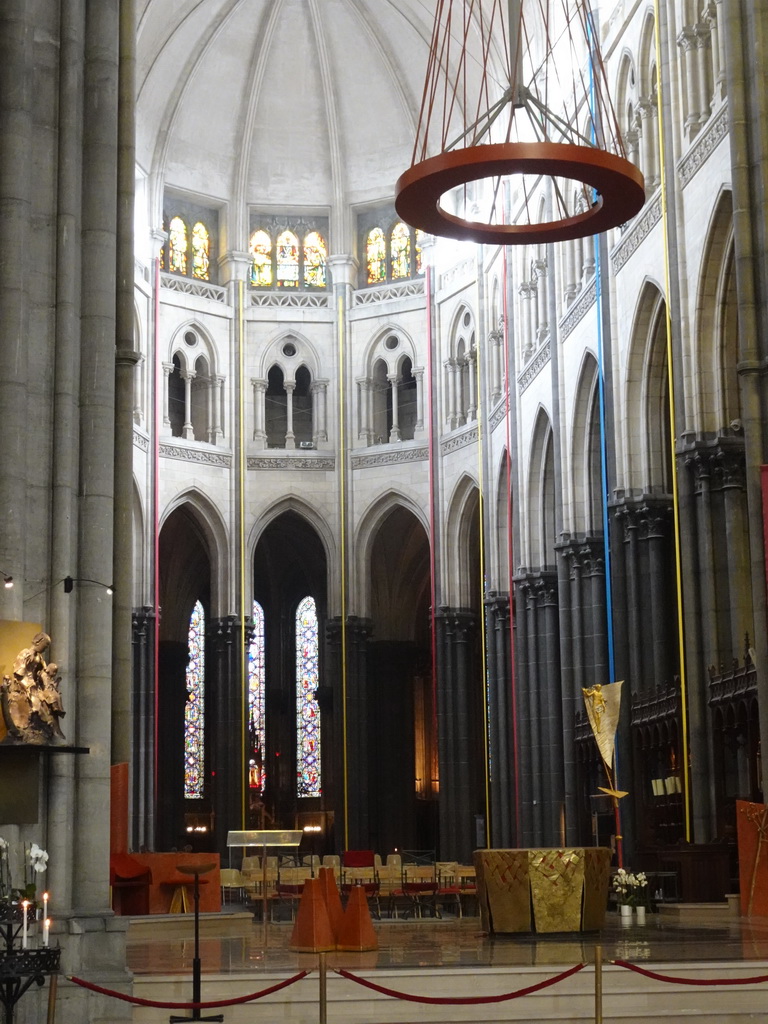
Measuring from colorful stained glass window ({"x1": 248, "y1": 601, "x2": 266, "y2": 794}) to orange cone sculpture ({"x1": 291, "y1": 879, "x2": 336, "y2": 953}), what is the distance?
2484cm

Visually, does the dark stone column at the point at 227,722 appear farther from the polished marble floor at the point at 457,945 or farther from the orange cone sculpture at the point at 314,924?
the orange cone sculpture at the point at 314,924

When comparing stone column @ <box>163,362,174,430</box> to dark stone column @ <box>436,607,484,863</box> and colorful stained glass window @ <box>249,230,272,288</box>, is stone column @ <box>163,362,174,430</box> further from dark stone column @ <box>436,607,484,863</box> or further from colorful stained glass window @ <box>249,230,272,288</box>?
dark stone column @ <box>436,607,484,863</box>

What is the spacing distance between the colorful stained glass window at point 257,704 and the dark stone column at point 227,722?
10.6ft

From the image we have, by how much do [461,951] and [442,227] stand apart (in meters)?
7.24

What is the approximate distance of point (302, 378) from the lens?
3828 centimetres

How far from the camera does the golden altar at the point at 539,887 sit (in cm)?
1468

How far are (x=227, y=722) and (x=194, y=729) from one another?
5113 mm

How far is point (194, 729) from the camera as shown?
3981cm

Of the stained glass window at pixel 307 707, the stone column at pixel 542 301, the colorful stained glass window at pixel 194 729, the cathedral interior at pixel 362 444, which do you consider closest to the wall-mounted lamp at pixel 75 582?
the cathedral interior at pixel 362 444

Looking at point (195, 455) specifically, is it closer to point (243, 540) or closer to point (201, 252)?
point (243, 540)

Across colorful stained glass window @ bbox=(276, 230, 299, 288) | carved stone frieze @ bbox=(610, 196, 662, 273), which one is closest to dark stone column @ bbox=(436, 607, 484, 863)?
colorful stained glass window @ bbox=(276, 230, 299, 288)

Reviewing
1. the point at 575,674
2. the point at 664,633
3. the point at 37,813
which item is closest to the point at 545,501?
the point at 575,674

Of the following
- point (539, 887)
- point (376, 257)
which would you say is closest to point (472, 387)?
point (376, 257)

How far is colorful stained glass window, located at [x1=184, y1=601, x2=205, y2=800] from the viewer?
39.5m
